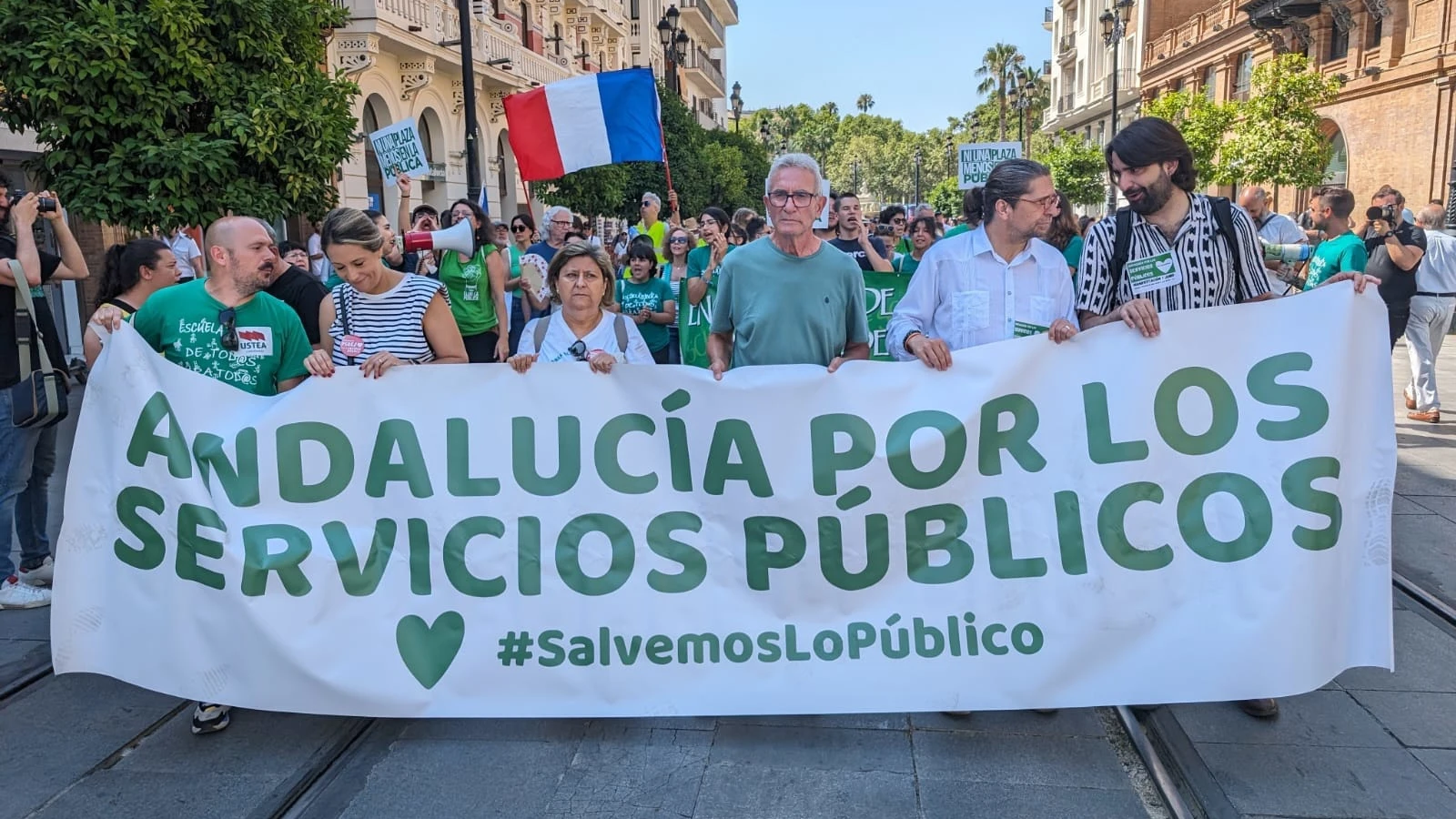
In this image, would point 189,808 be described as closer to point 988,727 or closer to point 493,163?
point 988,727

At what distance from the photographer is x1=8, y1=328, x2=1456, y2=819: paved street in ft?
10.4

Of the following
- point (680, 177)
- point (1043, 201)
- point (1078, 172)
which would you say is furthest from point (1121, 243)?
point (1078, 172)

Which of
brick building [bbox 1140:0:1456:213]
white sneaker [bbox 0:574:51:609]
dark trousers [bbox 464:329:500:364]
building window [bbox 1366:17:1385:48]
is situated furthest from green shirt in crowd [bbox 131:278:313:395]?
building window [bbox 1366:17:1385:48]

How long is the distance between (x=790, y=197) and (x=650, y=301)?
4.05 metres

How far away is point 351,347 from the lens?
4.24m

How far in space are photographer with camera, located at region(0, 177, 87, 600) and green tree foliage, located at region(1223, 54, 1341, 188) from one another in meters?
28.1

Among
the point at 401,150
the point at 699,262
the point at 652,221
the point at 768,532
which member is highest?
the point at 401,150

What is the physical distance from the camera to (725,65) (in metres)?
80.6

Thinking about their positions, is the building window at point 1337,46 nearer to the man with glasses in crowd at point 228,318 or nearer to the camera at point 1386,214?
the camera at point 1386,214

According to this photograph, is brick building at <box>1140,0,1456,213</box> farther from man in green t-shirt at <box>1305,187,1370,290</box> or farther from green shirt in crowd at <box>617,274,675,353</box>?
green shirt in crowd at <box>617,274,675,353</box>

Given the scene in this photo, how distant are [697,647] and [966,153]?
11.6 metres

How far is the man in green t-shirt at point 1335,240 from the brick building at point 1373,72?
21.8 meters

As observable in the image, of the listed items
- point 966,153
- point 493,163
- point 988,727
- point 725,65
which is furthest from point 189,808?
point 725,65

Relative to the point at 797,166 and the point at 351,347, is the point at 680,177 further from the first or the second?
the point at 797,166
